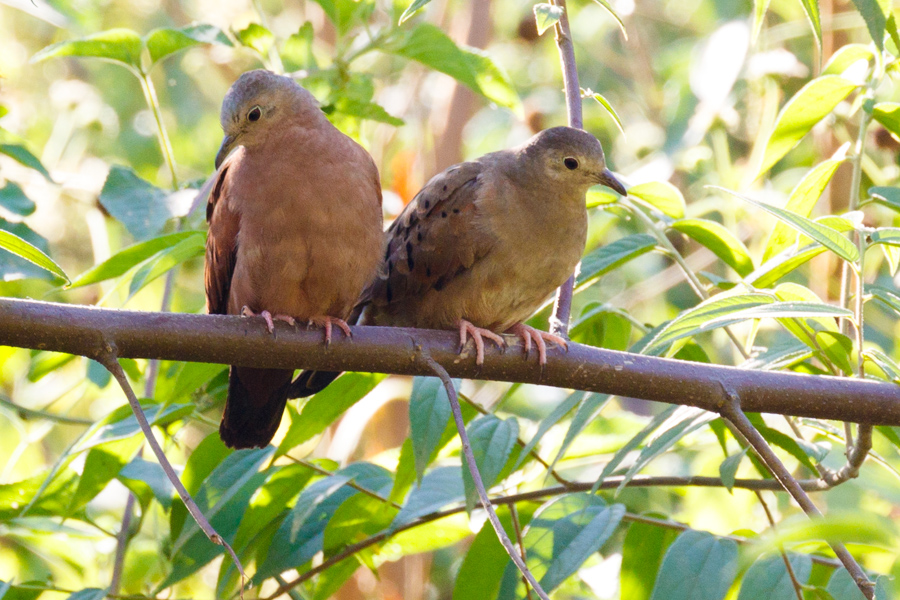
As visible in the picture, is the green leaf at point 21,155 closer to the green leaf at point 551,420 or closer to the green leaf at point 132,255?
the green leaf at point 132,255

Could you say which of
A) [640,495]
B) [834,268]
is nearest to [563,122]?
[834,268]

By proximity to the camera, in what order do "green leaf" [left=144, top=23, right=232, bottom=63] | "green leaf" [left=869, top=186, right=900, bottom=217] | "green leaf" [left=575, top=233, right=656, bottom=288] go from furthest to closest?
"green leaf" [left=144, top=23, right=232, bottom=63]
"green leaf" [left=575, top=233, right=656, bottom=288]
"green leaf" [left=869, top=186, right=900, bottom=217]

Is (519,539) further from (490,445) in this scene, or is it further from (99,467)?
(99,467)

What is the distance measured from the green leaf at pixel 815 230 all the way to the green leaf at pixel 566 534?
934 mm

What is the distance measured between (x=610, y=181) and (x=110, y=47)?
5.85 ft

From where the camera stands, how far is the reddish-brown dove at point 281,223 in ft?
10.6

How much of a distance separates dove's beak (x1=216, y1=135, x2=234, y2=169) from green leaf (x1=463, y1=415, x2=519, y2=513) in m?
1.36

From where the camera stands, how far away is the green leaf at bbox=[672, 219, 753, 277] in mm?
2969

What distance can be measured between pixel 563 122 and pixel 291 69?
3665 mm

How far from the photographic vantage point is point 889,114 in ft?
8.87

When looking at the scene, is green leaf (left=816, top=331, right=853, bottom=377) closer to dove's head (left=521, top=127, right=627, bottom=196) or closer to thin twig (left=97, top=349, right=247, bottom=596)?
dove's head (left=521, top=127, right=627, bottom=196)

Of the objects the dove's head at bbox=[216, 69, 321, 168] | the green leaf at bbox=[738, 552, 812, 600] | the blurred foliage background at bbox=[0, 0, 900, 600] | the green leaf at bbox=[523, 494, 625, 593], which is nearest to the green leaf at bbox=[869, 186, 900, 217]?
the blurred foliage background at bbox=[0, 0, 900, 600]

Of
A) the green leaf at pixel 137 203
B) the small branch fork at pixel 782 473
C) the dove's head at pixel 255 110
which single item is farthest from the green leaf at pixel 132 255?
the small branch fork at pixel 782 473

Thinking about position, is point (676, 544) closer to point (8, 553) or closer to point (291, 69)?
point (291, 69)
